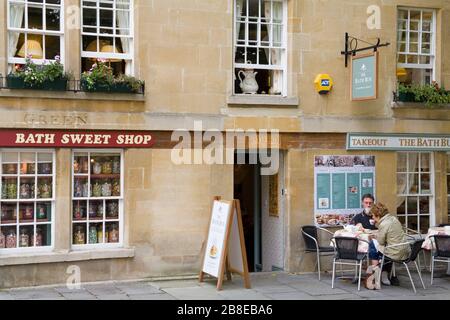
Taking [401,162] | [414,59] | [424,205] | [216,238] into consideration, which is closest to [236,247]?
[216,238]

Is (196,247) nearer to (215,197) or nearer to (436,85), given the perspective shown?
(215,197)

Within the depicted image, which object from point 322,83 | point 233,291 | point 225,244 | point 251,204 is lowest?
point 233,291

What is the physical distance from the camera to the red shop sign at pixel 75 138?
12.3m

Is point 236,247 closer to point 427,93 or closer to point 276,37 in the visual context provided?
A: point 276,37

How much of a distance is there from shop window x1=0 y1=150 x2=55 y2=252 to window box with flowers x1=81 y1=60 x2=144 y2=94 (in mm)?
1392

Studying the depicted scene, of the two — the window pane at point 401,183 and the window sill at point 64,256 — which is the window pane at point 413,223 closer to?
the window pane at point 401,183

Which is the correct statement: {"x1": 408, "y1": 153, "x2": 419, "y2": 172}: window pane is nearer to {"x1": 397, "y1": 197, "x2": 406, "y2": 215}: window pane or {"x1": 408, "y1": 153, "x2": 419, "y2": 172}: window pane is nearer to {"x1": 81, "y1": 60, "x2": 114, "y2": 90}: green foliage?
{"x1": 397, "y1": 197, "x2": 406, "y2": 215}: window pane

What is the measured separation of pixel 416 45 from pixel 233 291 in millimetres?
6854

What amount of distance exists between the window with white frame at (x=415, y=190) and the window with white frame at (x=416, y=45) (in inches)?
65.2

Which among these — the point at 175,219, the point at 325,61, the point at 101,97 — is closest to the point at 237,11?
the point at 325,61

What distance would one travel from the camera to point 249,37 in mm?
14320

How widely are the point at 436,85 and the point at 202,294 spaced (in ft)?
22.6

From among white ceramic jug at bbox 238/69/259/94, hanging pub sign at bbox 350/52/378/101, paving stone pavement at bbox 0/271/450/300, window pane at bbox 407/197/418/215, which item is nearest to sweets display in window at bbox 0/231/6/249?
paving stone pavement at bbox 0/271/450/300

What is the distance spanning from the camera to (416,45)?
50.8 ft
